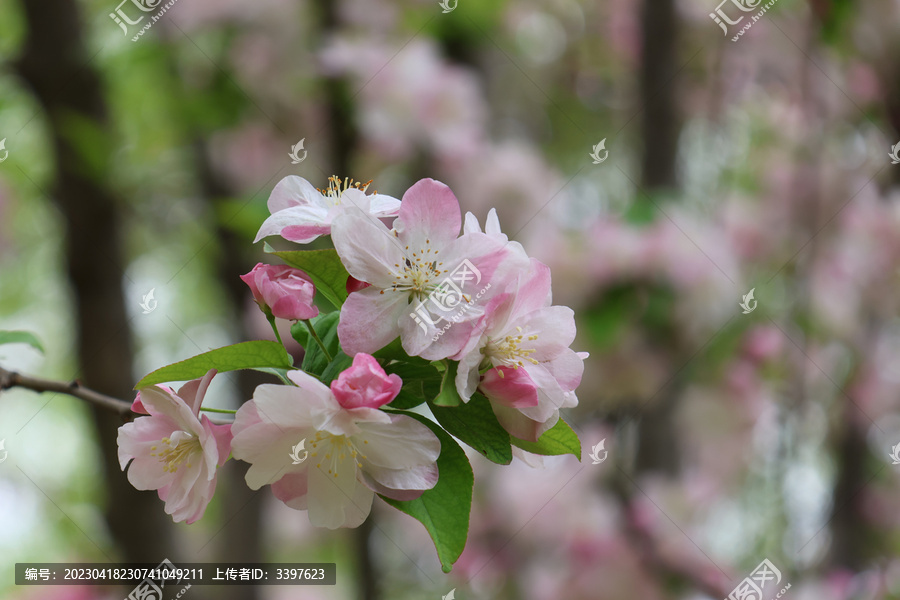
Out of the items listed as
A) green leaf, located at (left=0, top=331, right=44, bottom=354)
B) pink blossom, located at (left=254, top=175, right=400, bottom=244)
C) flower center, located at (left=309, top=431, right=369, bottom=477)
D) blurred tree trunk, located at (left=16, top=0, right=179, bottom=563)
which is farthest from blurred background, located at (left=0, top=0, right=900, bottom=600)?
flower center, located at (left=309, top=431, right=369, bottom=477)

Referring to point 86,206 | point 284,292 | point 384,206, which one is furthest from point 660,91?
point 284,292

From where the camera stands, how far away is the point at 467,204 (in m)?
2.24

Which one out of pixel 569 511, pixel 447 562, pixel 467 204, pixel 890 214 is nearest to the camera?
pixel 447 562

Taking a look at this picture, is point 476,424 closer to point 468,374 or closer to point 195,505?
point 468,374

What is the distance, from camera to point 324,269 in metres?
0.52

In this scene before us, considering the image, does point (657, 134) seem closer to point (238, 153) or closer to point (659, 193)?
point (659, 193)

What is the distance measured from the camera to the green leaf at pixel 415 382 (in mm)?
504

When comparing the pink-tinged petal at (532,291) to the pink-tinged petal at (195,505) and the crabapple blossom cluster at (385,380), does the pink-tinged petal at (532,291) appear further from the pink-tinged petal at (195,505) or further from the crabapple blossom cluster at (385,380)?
the pink-tinged petal at (195,505)

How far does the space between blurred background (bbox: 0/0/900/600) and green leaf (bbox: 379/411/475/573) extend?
29.0 inches

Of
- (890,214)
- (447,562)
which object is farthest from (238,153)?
(447,562)

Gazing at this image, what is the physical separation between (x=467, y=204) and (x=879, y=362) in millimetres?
1379

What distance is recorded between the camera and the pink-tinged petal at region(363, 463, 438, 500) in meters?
0.47

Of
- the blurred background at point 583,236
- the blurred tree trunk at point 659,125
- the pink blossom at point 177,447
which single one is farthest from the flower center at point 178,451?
the blurred tree trunk at point 659,125

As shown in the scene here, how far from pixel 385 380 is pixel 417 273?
9 cm
